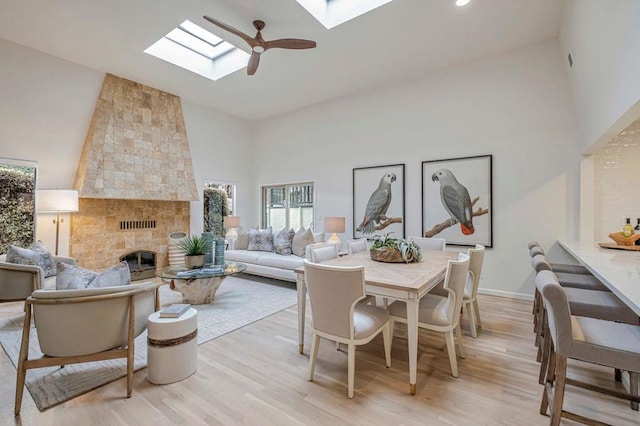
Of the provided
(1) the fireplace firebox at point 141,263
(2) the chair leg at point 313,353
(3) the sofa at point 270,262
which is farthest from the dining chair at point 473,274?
(1) the fireplace firebox at point 141,263

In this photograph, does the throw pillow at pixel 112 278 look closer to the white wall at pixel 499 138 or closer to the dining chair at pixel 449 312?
the dining chair at pixel 449 312

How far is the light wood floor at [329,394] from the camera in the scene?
173 cm

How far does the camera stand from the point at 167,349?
6.78 feet

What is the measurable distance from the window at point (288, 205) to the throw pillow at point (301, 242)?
117 cm

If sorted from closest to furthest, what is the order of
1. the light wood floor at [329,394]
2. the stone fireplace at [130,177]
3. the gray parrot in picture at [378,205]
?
1. the light wood floor at [329,394]
2. the stone fireplace at [130,177]
3. the gray parrot in picture at [378,205]

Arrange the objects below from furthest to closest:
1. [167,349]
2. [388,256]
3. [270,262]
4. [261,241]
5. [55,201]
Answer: [261,241], [270,262], [55,201], [388,256], [167,349]

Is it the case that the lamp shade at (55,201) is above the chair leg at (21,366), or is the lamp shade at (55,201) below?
above

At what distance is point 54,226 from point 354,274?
5.22 m

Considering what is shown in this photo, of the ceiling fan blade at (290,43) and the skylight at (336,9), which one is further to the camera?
the ceiling fan blade at (290,43)

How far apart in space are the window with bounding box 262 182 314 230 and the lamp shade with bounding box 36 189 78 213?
3817 millimetres

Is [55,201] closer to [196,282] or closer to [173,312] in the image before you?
[196,282]

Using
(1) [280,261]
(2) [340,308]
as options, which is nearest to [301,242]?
(1) [280,261]

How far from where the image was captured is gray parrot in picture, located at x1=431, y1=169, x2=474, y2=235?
442 centimetres

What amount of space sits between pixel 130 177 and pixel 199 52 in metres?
2.52
